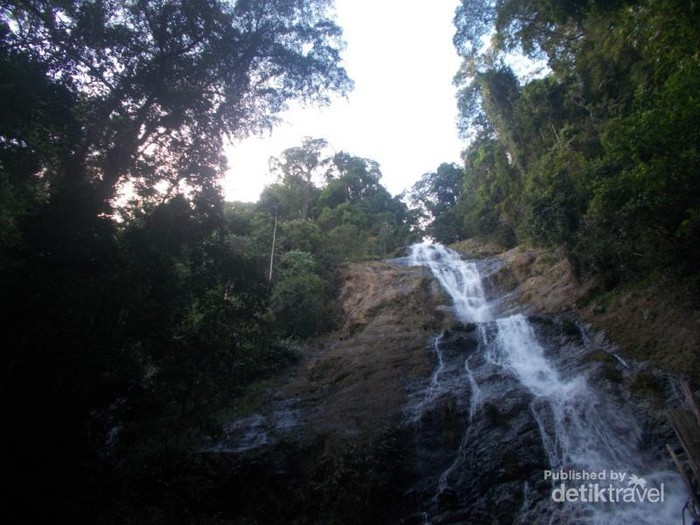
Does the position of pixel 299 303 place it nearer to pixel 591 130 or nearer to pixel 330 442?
pixel 330 442

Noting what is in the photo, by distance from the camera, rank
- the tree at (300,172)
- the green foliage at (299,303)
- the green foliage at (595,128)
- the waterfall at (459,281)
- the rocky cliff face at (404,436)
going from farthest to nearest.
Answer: the tree at (300,172) < the green foliage at (299,303) < the waterfall at (459,281) < the green foliage at (595,128) < the rocky cliff face at (404,436)

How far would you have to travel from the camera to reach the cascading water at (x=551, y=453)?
6875 millimetres

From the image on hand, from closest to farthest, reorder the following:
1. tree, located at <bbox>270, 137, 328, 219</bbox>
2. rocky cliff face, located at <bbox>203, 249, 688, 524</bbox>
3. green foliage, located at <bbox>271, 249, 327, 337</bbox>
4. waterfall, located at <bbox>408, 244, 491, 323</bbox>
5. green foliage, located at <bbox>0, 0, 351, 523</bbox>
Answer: green foliage, located at <bbox>0, 0, 351, 523</bbox>, rocky cliff face, located at <bbox>203, 249, 688, 524</bbox>, waterfall, located at <bbox>408, 244, 491, 323</bbox>, green foliage, located at <bbox>271, 249, 327, 337</bbox>, tree, located at <bbox>270, 137, 328, 219</bbox>

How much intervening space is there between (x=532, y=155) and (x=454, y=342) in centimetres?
1464

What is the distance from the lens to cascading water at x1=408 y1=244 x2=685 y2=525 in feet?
22.6

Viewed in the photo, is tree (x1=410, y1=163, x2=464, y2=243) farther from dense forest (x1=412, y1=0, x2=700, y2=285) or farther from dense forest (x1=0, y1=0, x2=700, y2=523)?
dense forest (x1=0, y1=0, x2=700, y2=523)

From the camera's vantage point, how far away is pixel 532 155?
23.7m

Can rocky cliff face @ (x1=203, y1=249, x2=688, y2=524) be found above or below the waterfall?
below

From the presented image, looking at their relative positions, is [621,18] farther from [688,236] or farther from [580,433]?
[580,433]

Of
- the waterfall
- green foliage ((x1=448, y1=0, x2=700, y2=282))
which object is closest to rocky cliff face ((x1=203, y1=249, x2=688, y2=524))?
green foliage ((x1=448, y1=0, x2=700, y2=282))

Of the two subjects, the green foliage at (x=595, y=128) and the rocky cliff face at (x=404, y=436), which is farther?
the green foliage at (x=595, y=128)

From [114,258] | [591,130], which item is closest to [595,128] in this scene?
[591,130]

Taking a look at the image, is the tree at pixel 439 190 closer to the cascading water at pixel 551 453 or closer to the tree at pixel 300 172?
the tree at pixel 300 172

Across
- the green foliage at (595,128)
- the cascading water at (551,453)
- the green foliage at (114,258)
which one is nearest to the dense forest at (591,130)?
the green foliage at (595,128)
